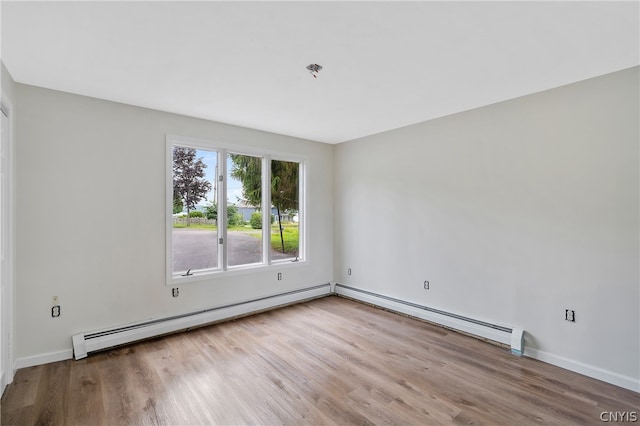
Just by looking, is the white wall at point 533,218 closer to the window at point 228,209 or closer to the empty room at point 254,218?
the empty room at point 254,218

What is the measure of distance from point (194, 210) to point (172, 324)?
4.50ft

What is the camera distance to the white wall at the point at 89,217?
2736 mm

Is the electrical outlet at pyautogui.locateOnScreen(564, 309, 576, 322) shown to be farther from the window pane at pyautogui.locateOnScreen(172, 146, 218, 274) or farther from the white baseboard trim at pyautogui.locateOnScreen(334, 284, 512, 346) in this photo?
the window pane at pyautogui.locateOnScreen(172, 146, 218, 274)

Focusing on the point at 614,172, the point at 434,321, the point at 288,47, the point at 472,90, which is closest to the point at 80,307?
the point at 288,47

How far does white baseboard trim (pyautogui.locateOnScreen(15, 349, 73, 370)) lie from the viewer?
2.67 m

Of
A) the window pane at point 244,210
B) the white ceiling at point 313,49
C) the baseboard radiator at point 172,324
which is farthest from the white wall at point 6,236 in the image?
the window pane at point 244,210

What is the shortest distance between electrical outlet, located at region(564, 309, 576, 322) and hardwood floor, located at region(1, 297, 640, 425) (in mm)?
462

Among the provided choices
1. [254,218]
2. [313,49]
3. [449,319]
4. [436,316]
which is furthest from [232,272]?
[313,49]

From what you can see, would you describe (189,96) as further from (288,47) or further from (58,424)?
(58,424)

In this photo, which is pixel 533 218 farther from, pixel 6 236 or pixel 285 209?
pixel 6 236

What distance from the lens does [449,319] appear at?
3633 mm

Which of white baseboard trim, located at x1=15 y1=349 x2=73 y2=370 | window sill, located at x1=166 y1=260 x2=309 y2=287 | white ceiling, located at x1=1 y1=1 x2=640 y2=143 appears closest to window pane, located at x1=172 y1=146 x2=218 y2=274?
window sill, located at x1=166 y1=260 x2=309 y2=287

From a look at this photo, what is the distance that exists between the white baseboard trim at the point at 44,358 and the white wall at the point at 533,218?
3.75 meters

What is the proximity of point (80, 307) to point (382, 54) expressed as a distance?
3635 mm
